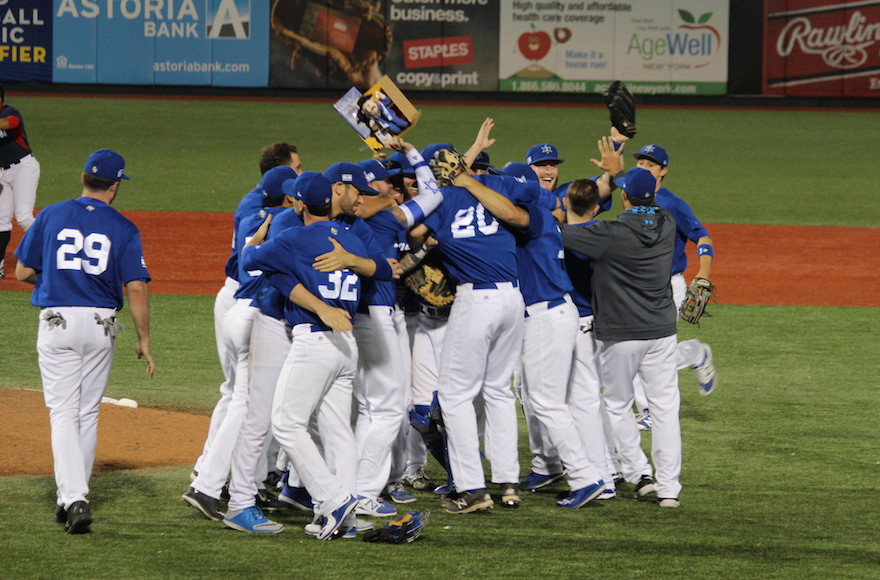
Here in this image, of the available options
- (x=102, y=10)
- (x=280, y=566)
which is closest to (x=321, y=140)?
(x=102, y=10)

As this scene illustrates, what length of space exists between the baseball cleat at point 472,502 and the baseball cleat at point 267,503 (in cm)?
83

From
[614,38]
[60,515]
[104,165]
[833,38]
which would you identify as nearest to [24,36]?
[614,38]

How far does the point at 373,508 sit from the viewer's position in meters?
5.93

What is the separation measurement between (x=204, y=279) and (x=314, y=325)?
7.49m

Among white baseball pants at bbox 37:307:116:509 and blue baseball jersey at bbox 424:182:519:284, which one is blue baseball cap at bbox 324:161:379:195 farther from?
white baseball pants at bbox 37:307:116:509

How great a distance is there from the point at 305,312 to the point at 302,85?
932 inches

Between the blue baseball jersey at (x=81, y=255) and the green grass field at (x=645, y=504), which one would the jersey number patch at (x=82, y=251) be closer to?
→ the blue baseball jersey at (x=81, y=255)

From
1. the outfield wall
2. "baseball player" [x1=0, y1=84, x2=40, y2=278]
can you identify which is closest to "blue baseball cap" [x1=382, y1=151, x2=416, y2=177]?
"baseball player" [x1=0, y1=84, x2=40, y2=278]

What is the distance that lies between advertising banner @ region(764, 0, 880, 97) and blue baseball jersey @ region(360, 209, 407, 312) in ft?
80.0

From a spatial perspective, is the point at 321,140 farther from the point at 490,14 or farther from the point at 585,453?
the point at 585,453

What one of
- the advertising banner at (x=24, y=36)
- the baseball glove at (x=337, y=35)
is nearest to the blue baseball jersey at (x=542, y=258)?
the baseball glove at (x=337, y=35)

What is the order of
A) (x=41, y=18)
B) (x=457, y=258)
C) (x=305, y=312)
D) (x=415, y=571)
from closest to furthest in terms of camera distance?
(x=415, y=571)
(x=305, y=312)
(x=457, y=258)
(x=41, y=18)

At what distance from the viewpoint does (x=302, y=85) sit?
28.5 meters

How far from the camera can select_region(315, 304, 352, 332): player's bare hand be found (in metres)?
5.29
